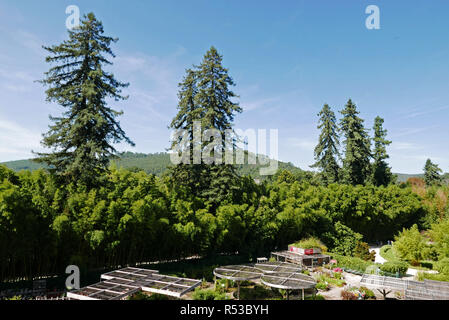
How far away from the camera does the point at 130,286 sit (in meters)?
11.5

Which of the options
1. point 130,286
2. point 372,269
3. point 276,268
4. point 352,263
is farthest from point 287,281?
point 352,263

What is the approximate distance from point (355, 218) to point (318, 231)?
661 cm

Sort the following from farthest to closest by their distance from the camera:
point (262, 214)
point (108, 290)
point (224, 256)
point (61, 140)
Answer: point (262, 214) → point (224, 256) → point (61, 140) → point (108, 290)

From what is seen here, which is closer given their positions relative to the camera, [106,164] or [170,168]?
[106,164]

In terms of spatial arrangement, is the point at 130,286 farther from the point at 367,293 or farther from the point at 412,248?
the point at 412,248

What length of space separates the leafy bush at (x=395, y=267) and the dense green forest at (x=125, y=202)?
317 centimetres

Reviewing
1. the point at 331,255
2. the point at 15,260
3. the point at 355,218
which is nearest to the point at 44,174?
the point at 15,260

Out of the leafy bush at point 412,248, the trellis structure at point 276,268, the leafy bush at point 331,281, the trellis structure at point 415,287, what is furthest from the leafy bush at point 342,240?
the trellis structure at point 415,287

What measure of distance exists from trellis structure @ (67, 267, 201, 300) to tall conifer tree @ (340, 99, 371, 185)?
30380 mm

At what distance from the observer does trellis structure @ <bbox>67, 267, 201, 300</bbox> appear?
1047cm
